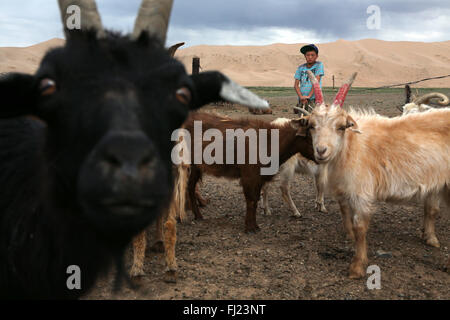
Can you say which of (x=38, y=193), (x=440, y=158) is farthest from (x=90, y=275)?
(x=440, y=158)

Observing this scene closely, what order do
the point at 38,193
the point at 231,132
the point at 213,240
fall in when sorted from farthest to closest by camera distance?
1. the point at 231,132
2. the point at 213,240
3. the point at 38,193

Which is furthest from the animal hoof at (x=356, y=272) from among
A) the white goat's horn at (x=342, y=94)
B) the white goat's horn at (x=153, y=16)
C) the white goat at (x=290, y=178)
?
the white goat's horn at (x=153, y=16)

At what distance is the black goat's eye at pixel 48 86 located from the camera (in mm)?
2039

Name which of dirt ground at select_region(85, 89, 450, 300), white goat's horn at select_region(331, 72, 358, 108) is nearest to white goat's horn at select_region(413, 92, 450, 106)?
dirt ground at select_region(85, 89, 450, 300)

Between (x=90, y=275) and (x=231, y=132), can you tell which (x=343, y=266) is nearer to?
(x=231, y=132)

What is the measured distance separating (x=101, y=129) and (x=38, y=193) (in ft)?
3.33

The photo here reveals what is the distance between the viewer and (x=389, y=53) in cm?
10606

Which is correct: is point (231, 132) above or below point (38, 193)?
above

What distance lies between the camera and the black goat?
5.67ft

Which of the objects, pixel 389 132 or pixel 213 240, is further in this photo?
pixel 213 240

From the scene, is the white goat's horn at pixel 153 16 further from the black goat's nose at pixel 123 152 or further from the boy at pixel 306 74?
the boy at pixel 306 74

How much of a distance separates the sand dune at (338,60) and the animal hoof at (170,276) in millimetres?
67482
